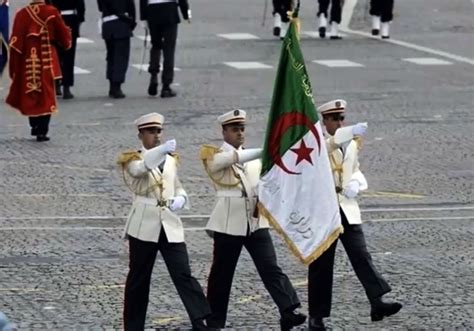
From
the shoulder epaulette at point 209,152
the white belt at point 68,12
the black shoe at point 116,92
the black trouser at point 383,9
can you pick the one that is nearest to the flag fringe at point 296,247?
the shoulder epaulette at point 209,152

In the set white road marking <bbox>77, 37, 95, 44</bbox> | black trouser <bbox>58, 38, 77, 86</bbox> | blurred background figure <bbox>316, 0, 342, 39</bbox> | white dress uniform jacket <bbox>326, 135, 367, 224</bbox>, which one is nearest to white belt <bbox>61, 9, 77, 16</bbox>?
black trouser <bbox>58, 38, 77, 86</bbox>

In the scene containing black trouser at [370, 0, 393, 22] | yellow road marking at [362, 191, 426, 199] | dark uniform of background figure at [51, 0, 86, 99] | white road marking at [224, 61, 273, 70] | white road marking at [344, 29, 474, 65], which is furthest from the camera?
black trouser at [370, 0, 393, 22]

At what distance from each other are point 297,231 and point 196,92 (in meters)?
12.2

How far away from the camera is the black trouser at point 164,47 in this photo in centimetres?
2134

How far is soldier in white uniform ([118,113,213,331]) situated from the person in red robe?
8171 mm

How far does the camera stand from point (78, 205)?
14.5 m

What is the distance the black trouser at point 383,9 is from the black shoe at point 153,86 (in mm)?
7907

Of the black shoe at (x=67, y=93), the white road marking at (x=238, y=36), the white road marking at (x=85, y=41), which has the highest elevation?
the black shoe at (x=67, y=93)

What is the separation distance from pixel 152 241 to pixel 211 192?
5.21 m

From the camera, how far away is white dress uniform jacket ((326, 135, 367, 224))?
10.5m

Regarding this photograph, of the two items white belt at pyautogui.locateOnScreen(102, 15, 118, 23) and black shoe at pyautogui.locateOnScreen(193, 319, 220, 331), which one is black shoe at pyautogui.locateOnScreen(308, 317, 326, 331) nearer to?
black shoe at pyautogui.locateOnScreen(193, 319, 220, 331)

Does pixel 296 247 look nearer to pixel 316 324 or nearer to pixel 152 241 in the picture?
pixel 316 324

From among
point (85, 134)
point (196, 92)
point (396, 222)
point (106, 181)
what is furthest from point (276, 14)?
point (396, 222)

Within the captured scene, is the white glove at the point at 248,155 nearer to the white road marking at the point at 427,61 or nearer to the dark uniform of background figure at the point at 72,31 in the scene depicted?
the dark uniform of background figure at the point at 72,31
